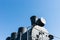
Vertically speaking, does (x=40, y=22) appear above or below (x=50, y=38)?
above

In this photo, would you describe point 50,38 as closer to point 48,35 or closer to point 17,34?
point 48,35

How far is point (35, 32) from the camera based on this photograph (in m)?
11.8

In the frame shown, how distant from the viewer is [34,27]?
11.9m

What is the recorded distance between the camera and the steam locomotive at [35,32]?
37.8 feet

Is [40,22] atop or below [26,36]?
atop

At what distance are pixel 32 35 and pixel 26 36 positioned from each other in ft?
1.60

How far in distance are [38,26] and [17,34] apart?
1.90 metres

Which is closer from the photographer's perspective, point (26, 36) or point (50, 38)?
point (26, 36)

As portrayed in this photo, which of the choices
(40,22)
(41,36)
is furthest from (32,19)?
(41,36)

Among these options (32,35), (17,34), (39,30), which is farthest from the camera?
(17,34)

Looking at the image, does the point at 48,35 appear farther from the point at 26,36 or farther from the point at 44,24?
the point at 26,36

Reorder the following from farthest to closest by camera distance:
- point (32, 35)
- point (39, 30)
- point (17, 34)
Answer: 1. point (17, 34)
2. point (39, 30)
3. point (32, 35)

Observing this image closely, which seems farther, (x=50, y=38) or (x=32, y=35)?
(x=50, y=38)

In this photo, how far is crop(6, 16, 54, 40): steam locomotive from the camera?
11.5 m
